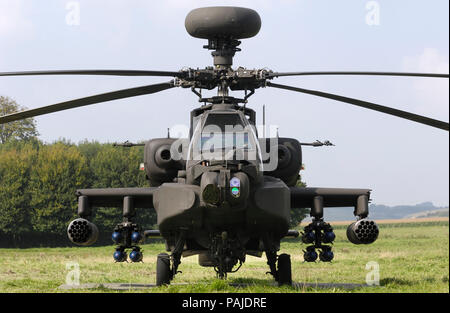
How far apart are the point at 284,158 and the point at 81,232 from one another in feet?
13.3

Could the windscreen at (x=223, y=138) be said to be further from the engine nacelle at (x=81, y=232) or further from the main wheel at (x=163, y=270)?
the engine nacelle at (x=81, y=232)

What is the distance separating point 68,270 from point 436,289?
13.6m

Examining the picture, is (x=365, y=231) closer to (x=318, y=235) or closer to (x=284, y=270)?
(x=318, y=235)

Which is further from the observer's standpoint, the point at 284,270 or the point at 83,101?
the point at 284,270

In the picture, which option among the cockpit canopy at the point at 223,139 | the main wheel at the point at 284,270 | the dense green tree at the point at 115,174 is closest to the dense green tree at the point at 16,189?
the dense green tree at the point at 115,174

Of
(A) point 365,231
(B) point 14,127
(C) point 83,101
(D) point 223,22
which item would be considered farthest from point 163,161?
(B) point 14,127

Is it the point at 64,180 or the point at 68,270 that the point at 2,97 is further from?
the point at 68,270

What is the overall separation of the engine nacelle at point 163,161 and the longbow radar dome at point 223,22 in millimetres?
2190

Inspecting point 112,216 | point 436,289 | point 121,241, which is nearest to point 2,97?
point 112,216

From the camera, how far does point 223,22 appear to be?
11.3 meters

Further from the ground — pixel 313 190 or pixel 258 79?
pixel 258 79

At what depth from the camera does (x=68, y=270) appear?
20906 mm

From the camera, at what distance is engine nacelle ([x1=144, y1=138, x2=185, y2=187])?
1217cm
